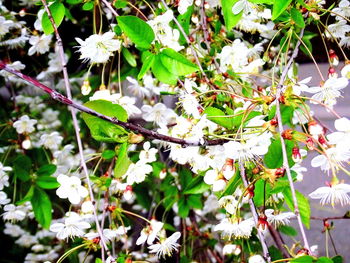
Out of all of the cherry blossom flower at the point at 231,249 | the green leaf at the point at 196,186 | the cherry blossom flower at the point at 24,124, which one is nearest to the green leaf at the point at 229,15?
the green leaf at the point at 196,186

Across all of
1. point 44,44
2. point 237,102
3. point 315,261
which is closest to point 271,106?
point 237,102

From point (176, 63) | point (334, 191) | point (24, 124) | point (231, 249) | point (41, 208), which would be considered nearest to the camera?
point (334, 191)

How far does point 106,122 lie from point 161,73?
15 cm

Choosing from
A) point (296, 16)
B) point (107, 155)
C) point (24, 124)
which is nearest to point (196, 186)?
point (107, 155)

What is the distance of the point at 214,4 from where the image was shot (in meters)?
1.27

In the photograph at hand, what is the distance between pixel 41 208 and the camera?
134 centimetres

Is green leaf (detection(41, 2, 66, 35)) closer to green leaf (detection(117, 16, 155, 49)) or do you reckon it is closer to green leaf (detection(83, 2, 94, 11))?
green leaf (detection(83, 2, 94, 11))

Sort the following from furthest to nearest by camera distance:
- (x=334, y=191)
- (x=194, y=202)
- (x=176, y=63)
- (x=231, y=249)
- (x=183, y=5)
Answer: (x=194, y=202)
(x=231, y=249)
(x=183, y=5)
(x=176, y=63)
(x=334, y=191)

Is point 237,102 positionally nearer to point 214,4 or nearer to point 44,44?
point 214,4

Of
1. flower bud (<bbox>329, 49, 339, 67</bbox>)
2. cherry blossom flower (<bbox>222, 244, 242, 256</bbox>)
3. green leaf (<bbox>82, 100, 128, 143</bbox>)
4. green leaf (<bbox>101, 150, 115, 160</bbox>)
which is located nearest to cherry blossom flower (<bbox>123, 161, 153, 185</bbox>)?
green leaf (<bbox>101, 150, 115, 160</bbox>)

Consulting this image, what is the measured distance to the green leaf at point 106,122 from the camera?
2.86ft

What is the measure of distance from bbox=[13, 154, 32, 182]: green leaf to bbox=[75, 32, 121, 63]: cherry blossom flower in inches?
16.8

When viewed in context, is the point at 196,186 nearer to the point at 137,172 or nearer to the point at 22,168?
the point at 137,172

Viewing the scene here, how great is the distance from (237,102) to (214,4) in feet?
1.01
